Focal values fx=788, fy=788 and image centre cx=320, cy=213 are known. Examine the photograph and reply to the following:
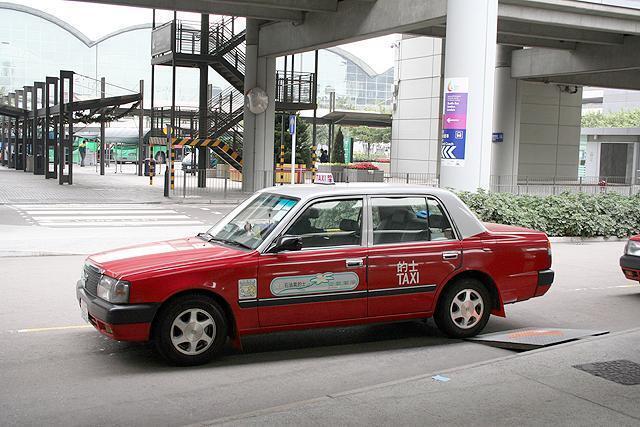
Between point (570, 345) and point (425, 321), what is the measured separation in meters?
1.80

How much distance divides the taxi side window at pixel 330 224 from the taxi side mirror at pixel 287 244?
0.18 meters

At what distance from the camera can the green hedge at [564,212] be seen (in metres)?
17.6

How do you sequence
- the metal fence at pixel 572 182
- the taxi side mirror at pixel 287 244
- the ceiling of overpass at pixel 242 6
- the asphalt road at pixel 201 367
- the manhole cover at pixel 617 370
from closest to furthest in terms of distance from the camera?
1. the asphalt road at pixel 201 367
2. the manhole cover at pixel 617 370
3. the taxi side mirror at pixel 287 244
4. the ceiling of overpass at pixel 242 6
5. the metal fence at pixel 572 182

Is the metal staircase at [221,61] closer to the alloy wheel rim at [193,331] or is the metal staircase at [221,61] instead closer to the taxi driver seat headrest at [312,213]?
the taxi driver seat headrest at [312,213]

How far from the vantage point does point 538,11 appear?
80.9 ft

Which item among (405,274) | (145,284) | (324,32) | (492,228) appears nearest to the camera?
(145,284)

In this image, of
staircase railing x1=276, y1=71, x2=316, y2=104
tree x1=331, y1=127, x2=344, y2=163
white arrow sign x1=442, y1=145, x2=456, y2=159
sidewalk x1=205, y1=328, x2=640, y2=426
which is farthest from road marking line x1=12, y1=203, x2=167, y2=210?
tree x1=331, y1=127, x2=344, y2=163

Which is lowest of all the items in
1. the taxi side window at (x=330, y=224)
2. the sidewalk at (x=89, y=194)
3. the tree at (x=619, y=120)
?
the sidewalk at (x=89, y=194)

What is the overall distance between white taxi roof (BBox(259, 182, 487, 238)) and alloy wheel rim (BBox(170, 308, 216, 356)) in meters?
1.61

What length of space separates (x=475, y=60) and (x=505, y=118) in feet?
69.3

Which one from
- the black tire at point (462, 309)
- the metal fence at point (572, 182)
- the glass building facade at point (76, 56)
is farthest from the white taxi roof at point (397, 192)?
the glass building facade at point (76, 56)

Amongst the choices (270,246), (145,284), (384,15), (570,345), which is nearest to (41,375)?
(145,284)

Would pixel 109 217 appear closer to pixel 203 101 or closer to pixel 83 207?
pixel 83 207

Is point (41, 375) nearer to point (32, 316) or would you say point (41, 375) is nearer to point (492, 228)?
point (32, 316)
